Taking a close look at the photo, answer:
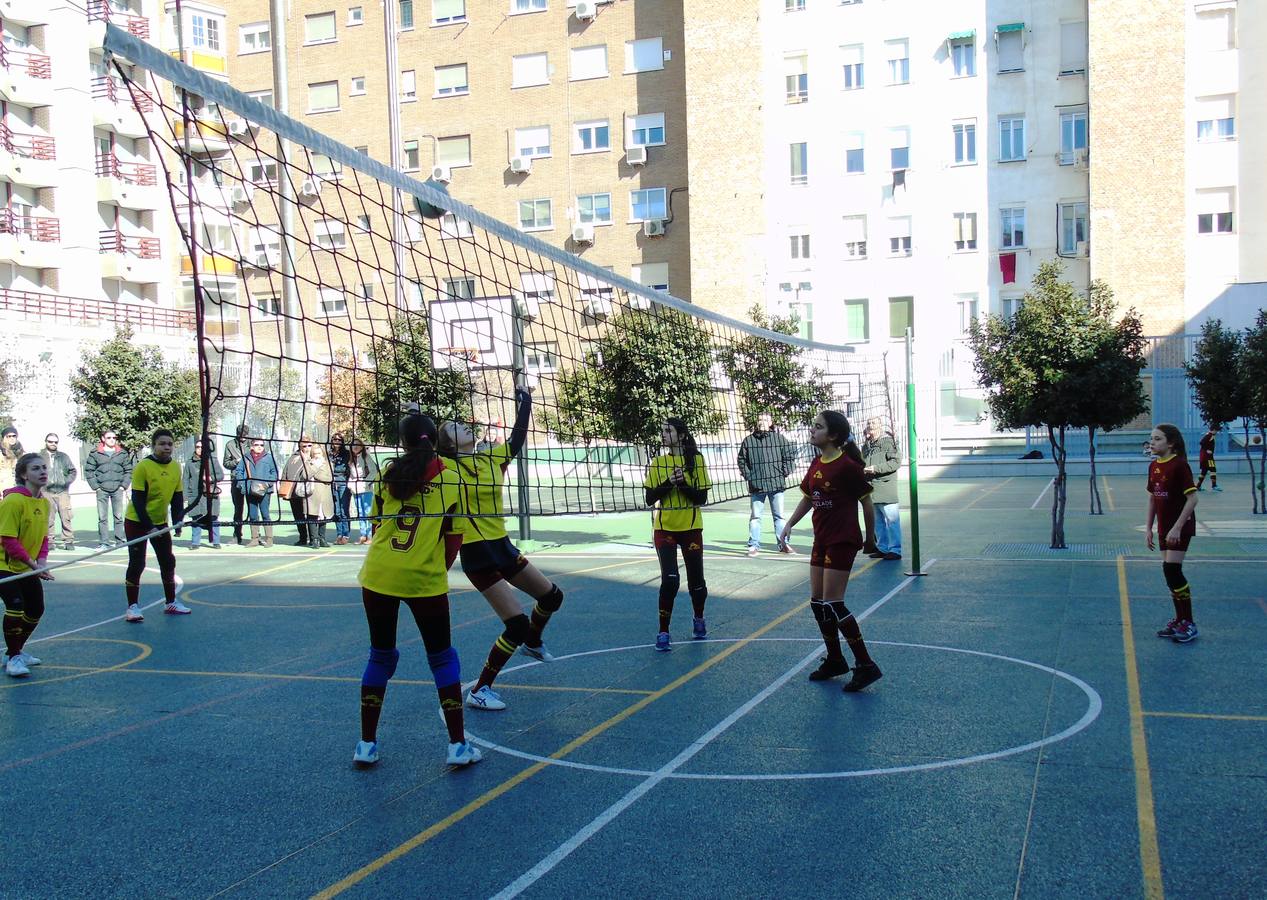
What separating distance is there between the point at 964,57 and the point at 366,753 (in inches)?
1434

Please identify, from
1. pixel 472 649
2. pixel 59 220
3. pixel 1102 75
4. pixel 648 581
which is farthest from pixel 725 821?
pixel 59 220

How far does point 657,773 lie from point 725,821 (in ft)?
2.49

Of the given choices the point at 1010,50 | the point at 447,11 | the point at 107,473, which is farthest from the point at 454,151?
the point at 107,473

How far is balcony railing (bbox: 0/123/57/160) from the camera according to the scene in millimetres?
36562

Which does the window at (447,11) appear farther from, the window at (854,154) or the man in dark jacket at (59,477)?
the man in dark jacket at (59,477)

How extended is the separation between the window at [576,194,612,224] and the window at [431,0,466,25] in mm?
8589

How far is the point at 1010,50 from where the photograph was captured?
3616 cm

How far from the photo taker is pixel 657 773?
5645 millimetres

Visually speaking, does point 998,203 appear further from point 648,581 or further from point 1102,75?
point 648,581

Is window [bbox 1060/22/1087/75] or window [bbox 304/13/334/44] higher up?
window [bbox 304/13/334/44]

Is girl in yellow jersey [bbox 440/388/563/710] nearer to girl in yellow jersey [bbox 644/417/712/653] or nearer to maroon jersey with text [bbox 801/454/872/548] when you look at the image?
girl in yellow jersey [bbox 644/417/712/653]

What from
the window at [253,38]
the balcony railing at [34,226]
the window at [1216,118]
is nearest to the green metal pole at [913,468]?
the window at [1216,118]

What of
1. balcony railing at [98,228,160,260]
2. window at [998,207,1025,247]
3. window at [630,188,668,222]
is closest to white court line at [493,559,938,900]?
window at [998,207,1025,247]

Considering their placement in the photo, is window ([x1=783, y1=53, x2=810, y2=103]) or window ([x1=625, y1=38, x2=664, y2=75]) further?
window ([x1=625, y1=38, x2=664, y2=75])
